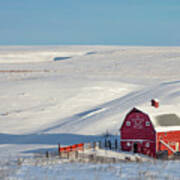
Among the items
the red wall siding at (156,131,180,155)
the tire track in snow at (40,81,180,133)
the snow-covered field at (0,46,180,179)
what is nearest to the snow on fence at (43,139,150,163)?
the red wall siding at (156,131,180,155)

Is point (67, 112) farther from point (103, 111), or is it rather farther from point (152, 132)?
point (152, 132)

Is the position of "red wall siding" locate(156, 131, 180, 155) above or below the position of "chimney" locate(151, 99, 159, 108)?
below

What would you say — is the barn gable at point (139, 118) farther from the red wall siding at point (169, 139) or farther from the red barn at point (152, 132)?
the red wall siding at point (169, 139)

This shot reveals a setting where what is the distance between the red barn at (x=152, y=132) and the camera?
22031 millimetres

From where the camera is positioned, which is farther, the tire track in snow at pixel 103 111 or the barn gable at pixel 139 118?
the tire track in snow at pixel 103 111

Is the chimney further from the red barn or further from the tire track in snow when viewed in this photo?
the tire track in snow

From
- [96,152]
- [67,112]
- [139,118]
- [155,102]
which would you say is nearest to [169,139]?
[139,118]

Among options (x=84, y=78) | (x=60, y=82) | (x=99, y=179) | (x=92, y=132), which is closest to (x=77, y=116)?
(x=92, y=132)

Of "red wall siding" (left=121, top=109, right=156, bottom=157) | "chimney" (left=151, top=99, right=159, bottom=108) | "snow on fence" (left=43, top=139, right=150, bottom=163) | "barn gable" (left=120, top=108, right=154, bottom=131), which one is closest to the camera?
"snow on fence" (left=43, top=139, right=150, bottom=163)

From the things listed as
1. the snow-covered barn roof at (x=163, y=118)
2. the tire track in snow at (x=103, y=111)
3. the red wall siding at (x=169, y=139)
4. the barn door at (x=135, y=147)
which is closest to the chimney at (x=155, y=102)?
the snow-covered barn roof at (x=163, y=118)

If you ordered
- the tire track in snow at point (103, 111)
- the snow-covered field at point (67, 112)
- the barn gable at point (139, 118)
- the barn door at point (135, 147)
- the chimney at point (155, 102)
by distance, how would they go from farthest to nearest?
the tire track in snow at point (103, 111), the chimney at point (155, 102), the barn door at point (135, 147), the barn gable at point (139, 118), the snow-covered field at point (67, 112)

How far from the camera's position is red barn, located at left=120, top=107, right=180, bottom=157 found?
72.3ft

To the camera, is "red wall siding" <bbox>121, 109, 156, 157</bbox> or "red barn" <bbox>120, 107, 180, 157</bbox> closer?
"red barn" <bbox>120, 107, 180, 157</bbox>

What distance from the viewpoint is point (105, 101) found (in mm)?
46125
